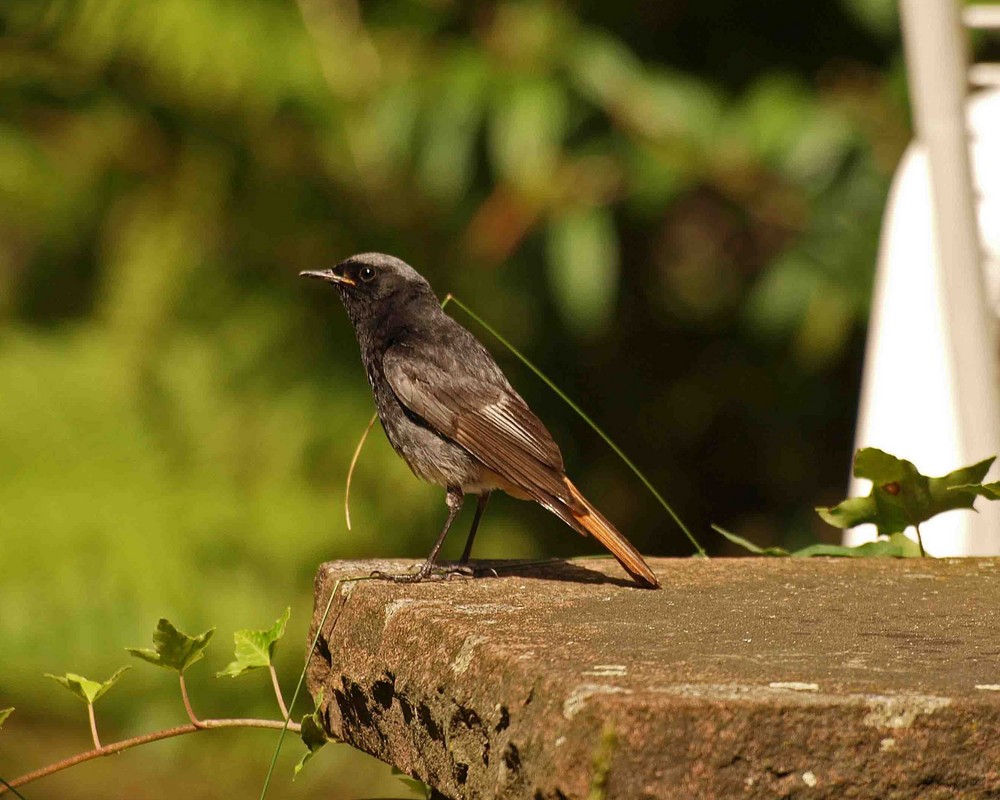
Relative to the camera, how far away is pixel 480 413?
3508 millimetres

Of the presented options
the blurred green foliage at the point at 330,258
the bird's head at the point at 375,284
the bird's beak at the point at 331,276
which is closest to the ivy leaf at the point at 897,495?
the bird's head at the point at 375,284

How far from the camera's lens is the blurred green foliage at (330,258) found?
237 inches

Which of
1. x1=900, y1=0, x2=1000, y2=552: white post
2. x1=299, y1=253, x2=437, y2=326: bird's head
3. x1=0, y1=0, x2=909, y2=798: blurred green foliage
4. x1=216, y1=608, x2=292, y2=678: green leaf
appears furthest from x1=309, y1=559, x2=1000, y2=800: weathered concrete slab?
x1=0, y1=0, x2=909, y2=798: blurred green foliage

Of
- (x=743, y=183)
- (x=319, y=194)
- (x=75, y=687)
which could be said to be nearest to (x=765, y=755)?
(x=75, y=687)

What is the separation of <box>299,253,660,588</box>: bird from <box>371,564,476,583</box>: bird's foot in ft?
0.12

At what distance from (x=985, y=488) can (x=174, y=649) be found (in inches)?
53.1

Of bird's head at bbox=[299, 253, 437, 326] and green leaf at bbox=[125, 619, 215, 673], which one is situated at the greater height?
bird's head at bbox=[299, 253, 437, 326]

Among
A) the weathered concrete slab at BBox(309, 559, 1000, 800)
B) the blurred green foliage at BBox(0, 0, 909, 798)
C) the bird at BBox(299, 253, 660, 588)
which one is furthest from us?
the blurred green foliage at BBox(0, 0, 909, 798)

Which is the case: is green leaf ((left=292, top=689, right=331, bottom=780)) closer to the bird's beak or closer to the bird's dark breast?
the bird's dark breast

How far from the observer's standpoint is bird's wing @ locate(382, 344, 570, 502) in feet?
11.0

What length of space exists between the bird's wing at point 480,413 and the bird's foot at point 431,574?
27cm

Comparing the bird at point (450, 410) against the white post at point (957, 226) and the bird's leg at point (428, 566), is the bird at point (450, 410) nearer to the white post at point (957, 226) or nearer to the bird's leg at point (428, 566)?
the bird's leg at point (428, 566)

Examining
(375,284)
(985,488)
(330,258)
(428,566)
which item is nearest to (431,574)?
(428,566)

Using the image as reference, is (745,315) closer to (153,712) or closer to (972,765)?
(153,712)
